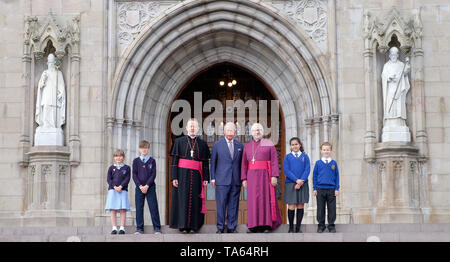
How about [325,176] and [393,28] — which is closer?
[325,176]

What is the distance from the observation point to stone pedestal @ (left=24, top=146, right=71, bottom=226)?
57.6 feet

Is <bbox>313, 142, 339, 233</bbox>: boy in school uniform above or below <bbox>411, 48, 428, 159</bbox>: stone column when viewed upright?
below

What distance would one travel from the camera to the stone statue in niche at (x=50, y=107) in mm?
17859

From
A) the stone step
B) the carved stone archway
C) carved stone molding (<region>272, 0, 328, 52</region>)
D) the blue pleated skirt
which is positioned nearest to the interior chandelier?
the carved stone archway

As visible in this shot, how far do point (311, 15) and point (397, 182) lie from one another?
4057 mm

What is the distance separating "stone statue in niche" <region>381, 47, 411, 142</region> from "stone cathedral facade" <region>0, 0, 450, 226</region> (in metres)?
0.16

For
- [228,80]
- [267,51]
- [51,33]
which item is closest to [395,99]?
[267,51]

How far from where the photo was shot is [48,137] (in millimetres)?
17812

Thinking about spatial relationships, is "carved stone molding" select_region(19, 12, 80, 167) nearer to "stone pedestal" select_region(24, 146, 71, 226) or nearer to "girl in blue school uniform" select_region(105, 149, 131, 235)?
"stone pedestal" select_region(24, 146, 71, 226)

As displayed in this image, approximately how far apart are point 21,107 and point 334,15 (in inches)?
276

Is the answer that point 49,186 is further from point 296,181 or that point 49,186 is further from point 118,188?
point 296,181

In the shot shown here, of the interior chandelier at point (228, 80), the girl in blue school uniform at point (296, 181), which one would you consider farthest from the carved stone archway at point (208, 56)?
the girl in blue school uniform at point (296, 181)

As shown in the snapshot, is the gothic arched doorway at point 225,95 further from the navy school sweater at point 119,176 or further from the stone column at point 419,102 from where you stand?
the navy school sweater at point 119,176

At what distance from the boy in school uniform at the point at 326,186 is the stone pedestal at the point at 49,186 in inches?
233
